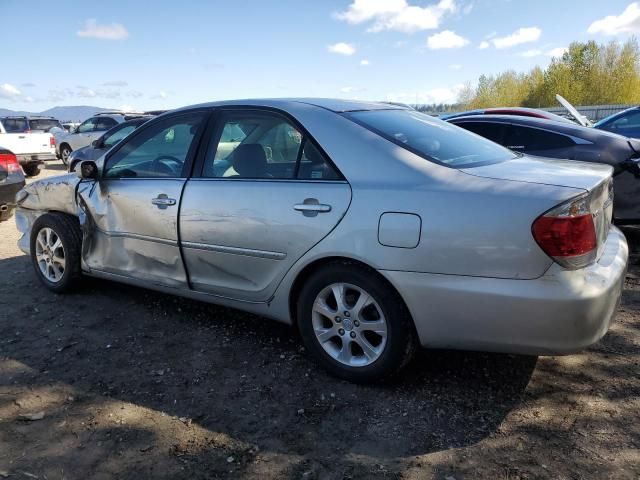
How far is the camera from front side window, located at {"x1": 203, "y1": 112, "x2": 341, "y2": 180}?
301cm

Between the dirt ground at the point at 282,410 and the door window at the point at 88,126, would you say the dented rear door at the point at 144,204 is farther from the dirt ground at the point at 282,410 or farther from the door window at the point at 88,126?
the door window at the point at 88,126

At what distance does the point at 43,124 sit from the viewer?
17.1 m

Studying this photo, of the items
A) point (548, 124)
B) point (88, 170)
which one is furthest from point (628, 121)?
point (88, 170)

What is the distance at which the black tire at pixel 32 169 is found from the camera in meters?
14.7

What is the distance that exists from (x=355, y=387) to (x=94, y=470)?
4.43 ft

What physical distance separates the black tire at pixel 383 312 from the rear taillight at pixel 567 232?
0.76 m

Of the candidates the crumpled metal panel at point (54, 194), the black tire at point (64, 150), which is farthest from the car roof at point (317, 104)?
the black tire at point (64, 150)

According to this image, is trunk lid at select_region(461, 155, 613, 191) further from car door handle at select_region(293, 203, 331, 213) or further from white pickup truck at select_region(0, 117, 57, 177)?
white pickup truck at select_region(0, 117, 57, 177)

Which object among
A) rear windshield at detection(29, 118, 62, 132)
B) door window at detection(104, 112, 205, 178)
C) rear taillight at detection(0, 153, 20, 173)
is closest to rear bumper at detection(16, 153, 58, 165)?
rear windshield at detection(29, 118, 62, 132)

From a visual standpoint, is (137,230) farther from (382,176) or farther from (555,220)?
(555,220)

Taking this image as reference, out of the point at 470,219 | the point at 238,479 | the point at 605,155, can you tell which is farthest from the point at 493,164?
the point at 605,155

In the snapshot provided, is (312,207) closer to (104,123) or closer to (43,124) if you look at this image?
(104,123)

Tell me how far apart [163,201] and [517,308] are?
2.34 metres

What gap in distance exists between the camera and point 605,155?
17.3 feet
